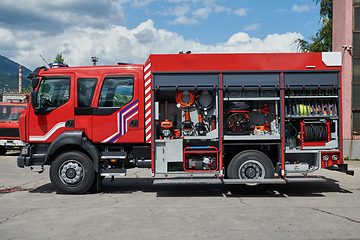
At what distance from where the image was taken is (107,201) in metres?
7.33

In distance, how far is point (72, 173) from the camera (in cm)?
778

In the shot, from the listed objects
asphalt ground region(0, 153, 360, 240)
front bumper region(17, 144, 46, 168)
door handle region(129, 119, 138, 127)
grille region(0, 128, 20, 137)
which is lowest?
asphalt ground region(0, 153, 360, 240)

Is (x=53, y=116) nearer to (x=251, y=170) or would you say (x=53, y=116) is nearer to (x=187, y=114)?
(x=187, y=114)

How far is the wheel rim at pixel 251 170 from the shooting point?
303 inches

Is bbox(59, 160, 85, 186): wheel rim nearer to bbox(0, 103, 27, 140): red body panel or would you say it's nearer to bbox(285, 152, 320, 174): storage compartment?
bbox(285, 152, 320, 174): storage compartment

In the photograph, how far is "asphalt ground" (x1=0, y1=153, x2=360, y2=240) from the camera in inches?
204

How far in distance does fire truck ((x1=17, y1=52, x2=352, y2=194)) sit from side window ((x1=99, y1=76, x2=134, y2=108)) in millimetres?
24

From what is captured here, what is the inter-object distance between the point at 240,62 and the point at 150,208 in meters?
3.86

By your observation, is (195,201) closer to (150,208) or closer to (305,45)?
(150,208)

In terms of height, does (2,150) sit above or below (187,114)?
below

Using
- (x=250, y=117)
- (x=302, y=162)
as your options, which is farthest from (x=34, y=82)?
(x=302, y=162)

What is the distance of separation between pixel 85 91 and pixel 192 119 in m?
2.66

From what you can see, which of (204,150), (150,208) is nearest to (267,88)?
(204,150)

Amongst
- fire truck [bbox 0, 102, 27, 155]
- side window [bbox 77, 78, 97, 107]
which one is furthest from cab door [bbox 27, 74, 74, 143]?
fire truck [bbox 0, 102, 27, 155]
